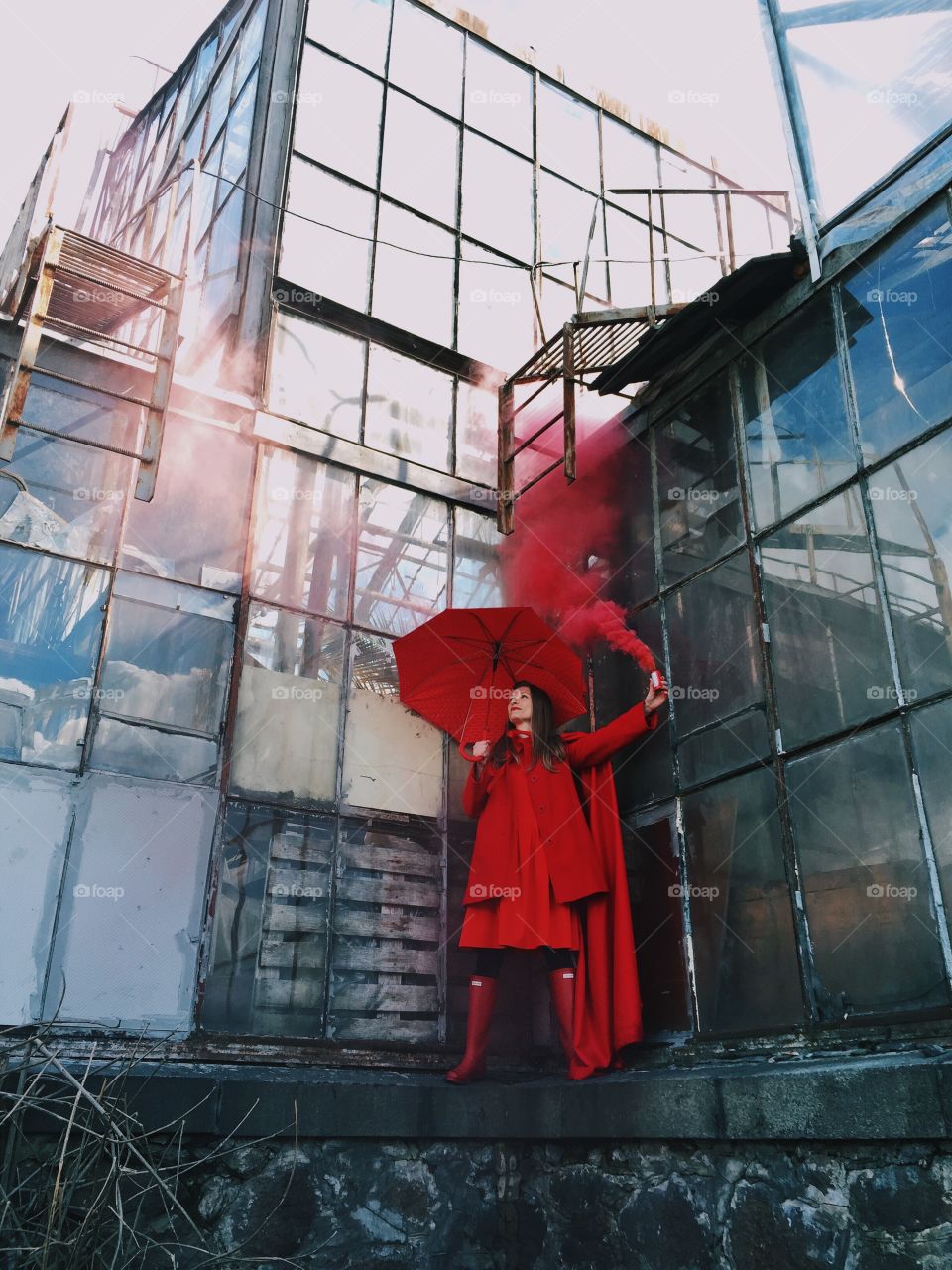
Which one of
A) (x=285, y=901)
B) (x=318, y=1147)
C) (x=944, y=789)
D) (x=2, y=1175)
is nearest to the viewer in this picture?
(x=2, y=1175)

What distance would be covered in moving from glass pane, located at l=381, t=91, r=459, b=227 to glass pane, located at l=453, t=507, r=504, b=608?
2.82 meters

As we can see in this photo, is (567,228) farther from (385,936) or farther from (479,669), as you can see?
(385,936)

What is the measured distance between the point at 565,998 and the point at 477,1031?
0.53m

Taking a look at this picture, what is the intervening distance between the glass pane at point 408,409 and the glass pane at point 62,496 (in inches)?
80.1

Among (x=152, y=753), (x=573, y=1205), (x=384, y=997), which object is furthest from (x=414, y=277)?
(x=573, y=1205)

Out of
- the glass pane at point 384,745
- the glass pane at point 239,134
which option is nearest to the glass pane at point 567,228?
the glass pane at point 239,134

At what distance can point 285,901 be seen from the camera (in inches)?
243

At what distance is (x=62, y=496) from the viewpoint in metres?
6.36

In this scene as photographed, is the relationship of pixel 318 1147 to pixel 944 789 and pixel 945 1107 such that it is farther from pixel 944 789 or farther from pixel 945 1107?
pixel 944 789

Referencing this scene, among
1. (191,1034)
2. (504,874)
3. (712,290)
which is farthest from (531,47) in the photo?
(191,1034)

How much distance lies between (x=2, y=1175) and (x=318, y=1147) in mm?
1521

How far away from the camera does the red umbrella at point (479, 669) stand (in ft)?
21.0

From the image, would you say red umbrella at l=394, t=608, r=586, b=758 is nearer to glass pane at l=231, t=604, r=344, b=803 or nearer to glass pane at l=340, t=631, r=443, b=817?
glass pane at l=340, t=631, r=443, b=817

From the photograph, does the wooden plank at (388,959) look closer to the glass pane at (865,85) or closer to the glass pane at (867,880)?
the glass pane at (867,880)
